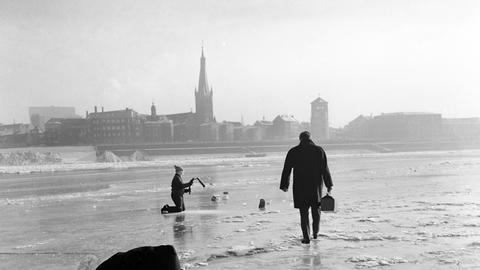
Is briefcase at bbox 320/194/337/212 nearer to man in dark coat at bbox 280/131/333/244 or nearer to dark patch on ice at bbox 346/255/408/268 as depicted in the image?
man in dark coat at bbox 280/131/333/244

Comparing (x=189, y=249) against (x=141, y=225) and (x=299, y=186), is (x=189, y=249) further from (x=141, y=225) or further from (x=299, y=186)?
(x=141, y=225)

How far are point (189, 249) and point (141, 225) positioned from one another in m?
3.20

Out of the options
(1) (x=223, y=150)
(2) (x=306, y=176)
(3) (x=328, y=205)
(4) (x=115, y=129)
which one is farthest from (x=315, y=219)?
(4) (x=115, y=129)

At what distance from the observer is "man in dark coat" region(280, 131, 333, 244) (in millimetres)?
7914

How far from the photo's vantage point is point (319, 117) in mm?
139125

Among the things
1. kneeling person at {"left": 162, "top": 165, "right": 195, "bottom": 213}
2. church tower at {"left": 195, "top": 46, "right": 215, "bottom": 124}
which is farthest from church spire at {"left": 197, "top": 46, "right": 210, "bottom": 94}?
kneeling person at {"left": 162, "top": 165, "right": 195, "bottom": 213}

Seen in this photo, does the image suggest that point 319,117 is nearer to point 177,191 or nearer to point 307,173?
point 177,191

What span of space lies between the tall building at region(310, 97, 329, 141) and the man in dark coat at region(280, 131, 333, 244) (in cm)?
12991

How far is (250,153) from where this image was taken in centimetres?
9800

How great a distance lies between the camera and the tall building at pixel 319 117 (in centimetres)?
13738

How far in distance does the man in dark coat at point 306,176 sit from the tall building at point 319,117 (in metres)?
130

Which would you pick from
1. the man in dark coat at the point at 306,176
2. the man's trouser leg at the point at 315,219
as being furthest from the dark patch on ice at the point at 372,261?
the man's trouser leg at the point at 315,219

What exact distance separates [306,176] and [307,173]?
2.0 inches

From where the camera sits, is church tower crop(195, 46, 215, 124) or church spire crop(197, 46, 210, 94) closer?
church tower crop(195, 46, 215, 124)
